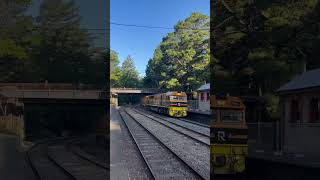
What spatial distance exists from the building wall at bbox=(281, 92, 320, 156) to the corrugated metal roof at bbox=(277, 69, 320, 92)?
11 cm

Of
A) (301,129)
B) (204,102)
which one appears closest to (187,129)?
(204,102)

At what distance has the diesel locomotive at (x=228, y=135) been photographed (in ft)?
18.2

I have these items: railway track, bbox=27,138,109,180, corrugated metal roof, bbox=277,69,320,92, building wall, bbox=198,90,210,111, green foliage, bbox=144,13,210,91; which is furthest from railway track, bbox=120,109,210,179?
corrugated metal roof, bbox=277,69,320,92

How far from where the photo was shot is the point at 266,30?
5.48m

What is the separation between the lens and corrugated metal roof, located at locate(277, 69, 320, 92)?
17.4 ft

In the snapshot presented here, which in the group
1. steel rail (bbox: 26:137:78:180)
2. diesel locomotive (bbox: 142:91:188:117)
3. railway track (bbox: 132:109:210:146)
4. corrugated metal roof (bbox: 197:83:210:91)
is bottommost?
steel rail (bbox: 26:137:78:180)

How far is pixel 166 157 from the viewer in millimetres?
5668

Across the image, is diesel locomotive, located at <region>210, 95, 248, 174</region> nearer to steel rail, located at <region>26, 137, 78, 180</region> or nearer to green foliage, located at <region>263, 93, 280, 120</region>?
green foliage, located at <region>263, 93, 280, 120</region>

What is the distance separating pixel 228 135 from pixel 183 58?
1.26m

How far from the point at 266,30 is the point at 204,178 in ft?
7.27

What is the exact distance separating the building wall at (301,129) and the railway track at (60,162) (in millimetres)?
2615

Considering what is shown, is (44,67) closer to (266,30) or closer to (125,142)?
(125,142)

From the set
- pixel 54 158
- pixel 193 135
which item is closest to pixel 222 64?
pixel 193 135

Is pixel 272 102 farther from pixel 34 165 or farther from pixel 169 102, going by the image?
pixel 34 165
